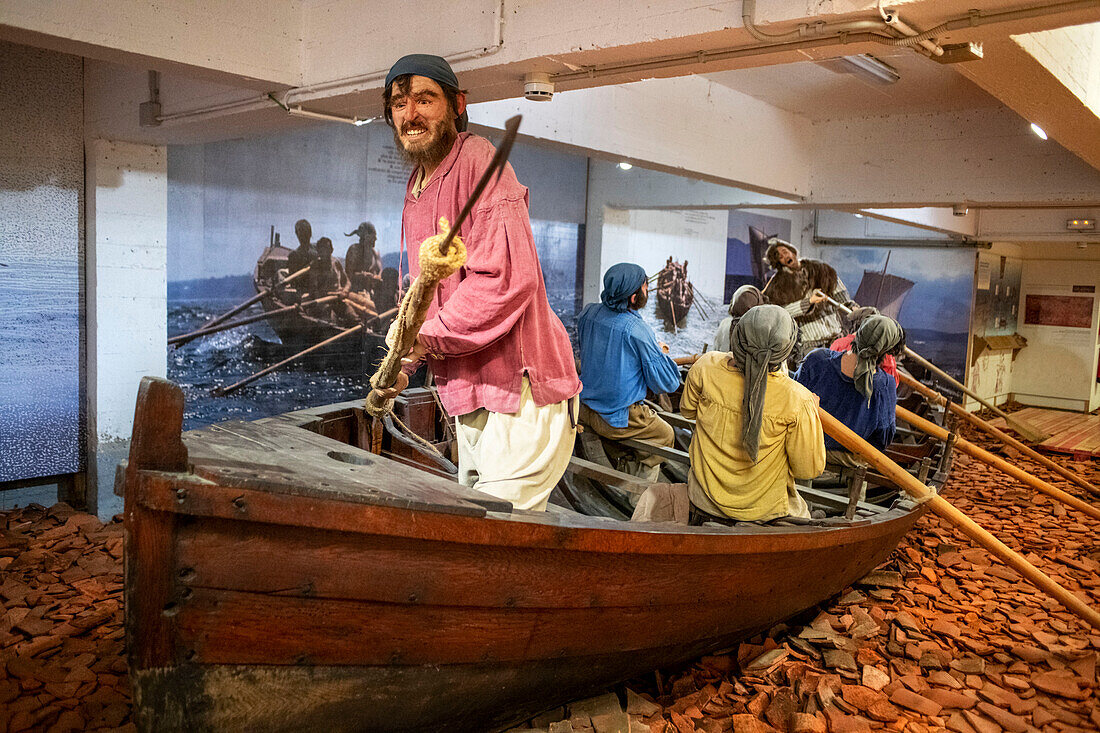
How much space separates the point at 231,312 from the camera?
668 centimetres

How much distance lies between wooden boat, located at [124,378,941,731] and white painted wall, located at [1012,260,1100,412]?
15.3m

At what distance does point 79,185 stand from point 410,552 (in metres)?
4.57

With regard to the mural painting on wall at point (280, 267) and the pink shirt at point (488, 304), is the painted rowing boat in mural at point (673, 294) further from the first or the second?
the pink shirt at point (488, 304)

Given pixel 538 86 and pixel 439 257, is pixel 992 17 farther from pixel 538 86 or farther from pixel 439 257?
pixel 439 257

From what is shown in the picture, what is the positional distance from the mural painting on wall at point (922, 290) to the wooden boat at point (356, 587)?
12.4 meters

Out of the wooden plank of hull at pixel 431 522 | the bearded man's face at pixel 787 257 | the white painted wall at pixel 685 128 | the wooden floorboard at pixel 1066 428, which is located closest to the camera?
the wooden plank of hull at pixel 431 522

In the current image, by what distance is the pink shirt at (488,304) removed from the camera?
2.60m

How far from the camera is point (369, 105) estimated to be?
4.45 meters

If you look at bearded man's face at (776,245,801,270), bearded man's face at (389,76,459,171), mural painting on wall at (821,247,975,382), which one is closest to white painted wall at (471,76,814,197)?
bearded man's face at (776,245,801,270)

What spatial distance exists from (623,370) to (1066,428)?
11.2m

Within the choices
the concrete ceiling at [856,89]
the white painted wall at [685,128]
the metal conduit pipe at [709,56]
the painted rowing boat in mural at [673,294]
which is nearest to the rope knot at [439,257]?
the metal conduit pipe at [709,56]

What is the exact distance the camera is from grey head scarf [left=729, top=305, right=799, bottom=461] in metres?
4.08

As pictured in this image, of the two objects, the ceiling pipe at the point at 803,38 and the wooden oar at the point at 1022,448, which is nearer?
the ceiling pipe at the point at 803,38

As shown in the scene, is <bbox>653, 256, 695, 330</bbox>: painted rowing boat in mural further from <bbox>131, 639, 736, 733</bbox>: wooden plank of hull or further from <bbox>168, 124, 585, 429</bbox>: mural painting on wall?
<bbox>131, 639, 736, 733</bbox>: wooden plank of hull
